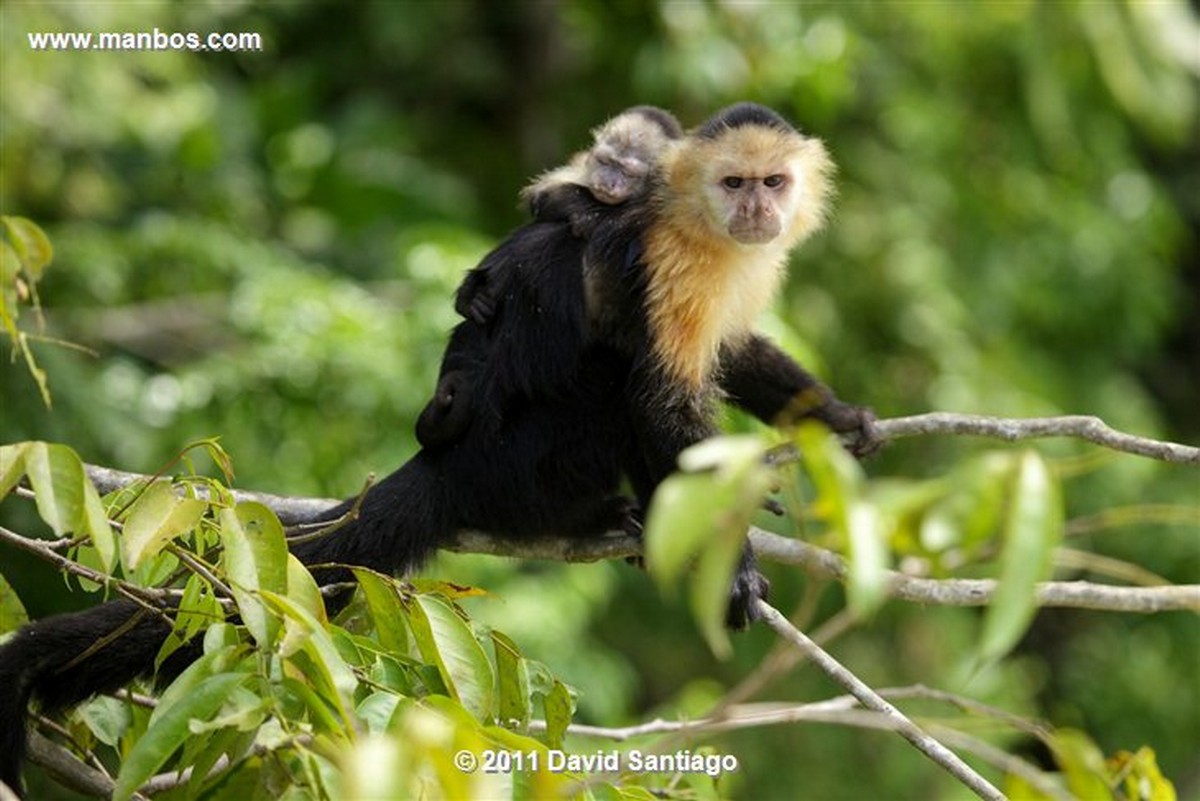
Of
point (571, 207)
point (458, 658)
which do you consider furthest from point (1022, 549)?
point (571, 207)

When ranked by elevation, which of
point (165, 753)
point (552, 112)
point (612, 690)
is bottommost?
point (165, 753)

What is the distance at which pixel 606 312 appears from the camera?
4.59 m

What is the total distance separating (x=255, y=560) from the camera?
2672 millimetres


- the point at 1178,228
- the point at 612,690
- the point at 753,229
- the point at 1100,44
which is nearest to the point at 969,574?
the point at 612,690

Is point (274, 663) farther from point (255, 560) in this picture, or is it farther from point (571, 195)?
point (571, 195)

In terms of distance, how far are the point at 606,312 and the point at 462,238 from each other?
12.0 feet

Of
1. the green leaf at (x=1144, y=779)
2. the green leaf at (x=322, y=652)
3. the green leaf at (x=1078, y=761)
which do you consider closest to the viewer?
the green leaf at (x=1078, y=761)

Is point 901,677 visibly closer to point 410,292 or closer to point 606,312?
point 410,292

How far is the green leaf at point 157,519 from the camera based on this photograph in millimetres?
2701

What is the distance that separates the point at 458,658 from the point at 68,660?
42.3 inches

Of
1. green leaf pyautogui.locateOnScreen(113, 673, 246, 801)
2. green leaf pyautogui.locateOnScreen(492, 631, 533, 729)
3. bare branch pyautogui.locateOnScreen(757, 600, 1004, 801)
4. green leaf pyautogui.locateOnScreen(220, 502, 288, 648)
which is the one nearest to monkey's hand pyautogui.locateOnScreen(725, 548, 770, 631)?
bare branch pyautogui.locateOnScreen(757, 600, 1004, 801)

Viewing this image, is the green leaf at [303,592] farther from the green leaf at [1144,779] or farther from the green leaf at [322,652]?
the green leaf at [1144,779]

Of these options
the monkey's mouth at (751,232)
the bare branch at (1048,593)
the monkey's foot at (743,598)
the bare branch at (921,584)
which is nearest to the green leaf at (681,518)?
the bare branch at (921,584)

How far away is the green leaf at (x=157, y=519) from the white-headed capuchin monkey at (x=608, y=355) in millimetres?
1491
